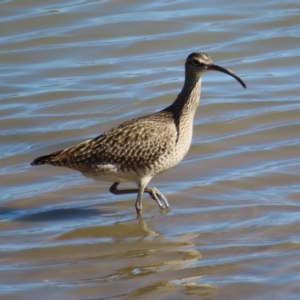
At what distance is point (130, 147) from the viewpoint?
9.86m

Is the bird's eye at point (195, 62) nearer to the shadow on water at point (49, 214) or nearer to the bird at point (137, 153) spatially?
the bird at point (137, 153)

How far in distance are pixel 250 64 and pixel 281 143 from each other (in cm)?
341

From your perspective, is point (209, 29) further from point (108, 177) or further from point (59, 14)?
point (108, 177)

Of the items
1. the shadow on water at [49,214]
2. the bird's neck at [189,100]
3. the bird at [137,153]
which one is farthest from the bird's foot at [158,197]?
the bird's neck at [189,100]

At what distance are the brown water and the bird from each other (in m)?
0.35

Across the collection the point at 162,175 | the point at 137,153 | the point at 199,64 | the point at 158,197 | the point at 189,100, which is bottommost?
the point at 162,175

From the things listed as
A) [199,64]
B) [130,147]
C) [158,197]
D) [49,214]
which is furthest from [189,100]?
[49,214]

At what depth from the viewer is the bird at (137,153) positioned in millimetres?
9805

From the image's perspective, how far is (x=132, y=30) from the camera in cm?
1655

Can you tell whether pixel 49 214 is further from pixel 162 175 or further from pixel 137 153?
pixel 162 175

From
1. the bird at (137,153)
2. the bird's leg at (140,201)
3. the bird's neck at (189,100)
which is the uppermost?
the bird's neck at (189,100)

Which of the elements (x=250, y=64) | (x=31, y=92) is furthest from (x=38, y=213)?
(x=250, y=64)

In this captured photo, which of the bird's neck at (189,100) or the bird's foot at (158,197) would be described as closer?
the bird's foot at (158,197)

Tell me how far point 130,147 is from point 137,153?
0.32 feet
